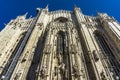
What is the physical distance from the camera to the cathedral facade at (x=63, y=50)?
14.6 meters

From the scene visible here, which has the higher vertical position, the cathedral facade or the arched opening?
the arched opening

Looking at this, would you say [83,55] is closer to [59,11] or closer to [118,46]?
[118,46]

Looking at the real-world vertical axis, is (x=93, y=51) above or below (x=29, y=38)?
below

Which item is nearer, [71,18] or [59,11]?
Result: [71,18]

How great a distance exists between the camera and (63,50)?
18.1 m

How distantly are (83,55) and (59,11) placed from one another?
13464 mm

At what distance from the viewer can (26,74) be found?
1520 cm

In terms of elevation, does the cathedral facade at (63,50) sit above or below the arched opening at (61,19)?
below

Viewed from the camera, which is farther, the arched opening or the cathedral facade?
the arched opening

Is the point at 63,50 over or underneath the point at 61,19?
underneath

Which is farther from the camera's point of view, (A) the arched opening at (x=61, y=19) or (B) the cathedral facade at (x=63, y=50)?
(A) the arched opening at (x=61, y=19)

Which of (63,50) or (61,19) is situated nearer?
(63,50)

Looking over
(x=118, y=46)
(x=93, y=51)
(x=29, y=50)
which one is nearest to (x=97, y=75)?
(x=93, y=51)

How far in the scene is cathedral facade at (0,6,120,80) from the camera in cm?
1459
